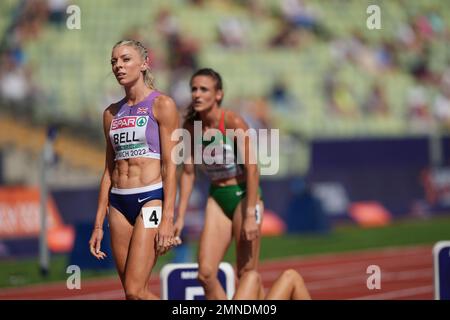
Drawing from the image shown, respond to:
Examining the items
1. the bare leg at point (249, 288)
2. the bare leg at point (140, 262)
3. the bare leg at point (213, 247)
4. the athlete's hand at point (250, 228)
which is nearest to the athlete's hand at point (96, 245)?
the bare leg at point (140, 262)

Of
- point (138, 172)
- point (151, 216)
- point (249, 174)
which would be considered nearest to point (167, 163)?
point (138, 172)

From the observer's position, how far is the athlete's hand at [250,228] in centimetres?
835

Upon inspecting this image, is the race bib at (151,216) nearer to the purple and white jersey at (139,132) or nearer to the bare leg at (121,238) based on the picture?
the bare leg at (121,238)

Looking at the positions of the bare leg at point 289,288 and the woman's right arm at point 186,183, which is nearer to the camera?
the bare leg at point 289,288

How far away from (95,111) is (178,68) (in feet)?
10.5

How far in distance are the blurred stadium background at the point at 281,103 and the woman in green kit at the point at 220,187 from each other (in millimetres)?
7522

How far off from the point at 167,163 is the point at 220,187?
195cm

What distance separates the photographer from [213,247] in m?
8.46

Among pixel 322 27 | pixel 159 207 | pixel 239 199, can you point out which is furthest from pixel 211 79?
pixel 322 27

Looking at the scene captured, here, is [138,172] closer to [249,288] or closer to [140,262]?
[140,262]

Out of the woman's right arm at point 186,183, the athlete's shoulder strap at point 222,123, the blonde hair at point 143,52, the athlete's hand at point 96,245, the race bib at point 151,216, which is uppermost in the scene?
the blonde hair at point 143,52

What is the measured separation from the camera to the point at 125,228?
7027mm

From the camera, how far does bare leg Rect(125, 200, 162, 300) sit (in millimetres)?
6809
